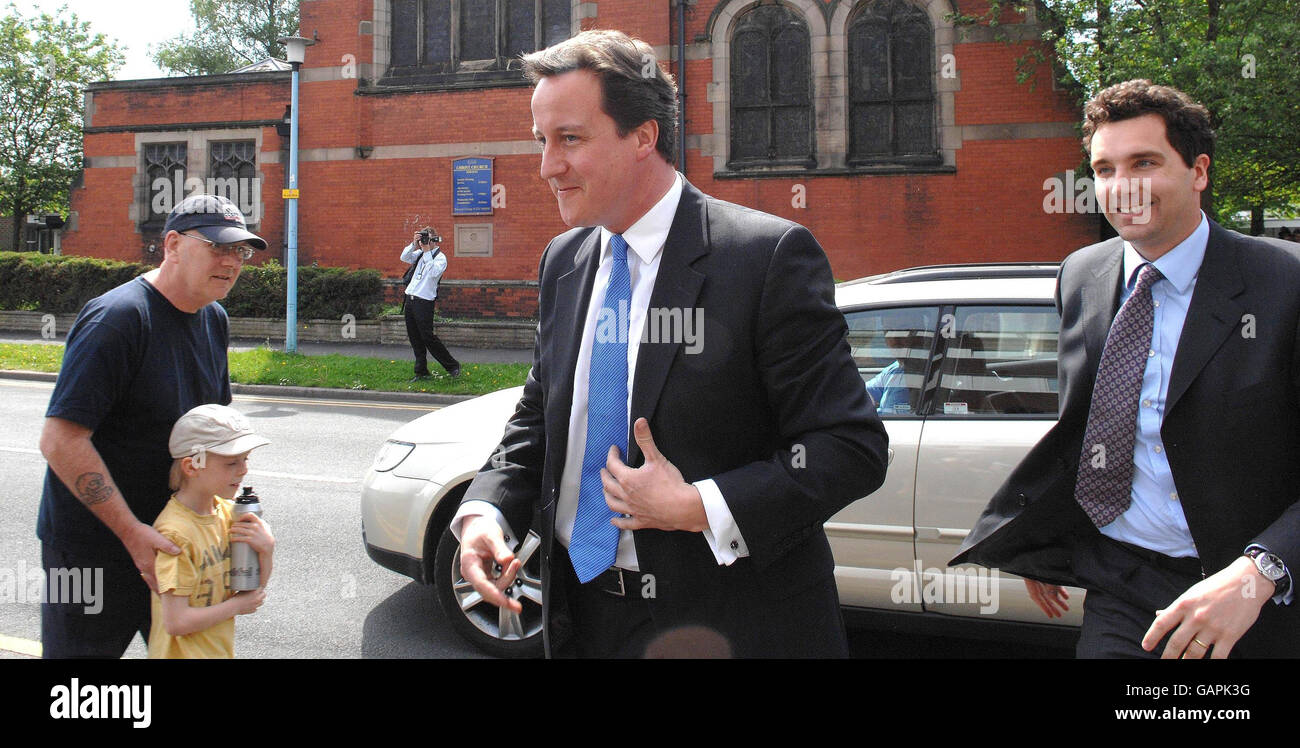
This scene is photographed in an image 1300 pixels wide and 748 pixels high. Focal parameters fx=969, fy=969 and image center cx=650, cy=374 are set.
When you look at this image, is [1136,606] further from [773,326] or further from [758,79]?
[758,79]

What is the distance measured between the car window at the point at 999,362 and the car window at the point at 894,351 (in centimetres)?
10

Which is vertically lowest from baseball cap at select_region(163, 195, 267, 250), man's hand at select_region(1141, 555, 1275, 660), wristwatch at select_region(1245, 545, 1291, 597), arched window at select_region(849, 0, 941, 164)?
man's hand at select_region(1141, 555, 1275, 660)

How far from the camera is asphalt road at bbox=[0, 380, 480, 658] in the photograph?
4.82 meters

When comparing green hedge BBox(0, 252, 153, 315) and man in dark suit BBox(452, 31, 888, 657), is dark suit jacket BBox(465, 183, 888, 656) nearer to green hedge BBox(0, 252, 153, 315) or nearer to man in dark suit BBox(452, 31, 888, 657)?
man in dark suit BBox(452, 31, 888, 657)

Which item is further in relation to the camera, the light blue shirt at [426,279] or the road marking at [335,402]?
the light blue shirt at [426,279]

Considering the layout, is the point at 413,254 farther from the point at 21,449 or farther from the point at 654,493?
the point at 654,493

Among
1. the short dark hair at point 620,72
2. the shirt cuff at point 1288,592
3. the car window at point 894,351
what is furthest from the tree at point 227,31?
the shirt cuff at point 1288,592

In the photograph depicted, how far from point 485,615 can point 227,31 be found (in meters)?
49.0

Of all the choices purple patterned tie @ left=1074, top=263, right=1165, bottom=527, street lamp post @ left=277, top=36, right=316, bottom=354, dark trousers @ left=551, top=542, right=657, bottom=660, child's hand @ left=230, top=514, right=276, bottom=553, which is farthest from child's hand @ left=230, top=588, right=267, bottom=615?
street lamp post @ left=277, top=36, right=316, bottom=354

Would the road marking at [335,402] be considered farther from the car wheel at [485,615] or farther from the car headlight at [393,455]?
the car wheel at [485,615]

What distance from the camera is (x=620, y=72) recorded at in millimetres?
2068

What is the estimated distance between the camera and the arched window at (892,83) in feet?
58.2

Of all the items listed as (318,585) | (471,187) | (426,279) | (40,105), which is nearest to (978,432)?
(318,585)

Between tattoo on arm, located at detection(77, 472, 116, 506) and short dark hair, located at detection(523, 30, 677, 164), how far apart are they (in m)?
1.70
